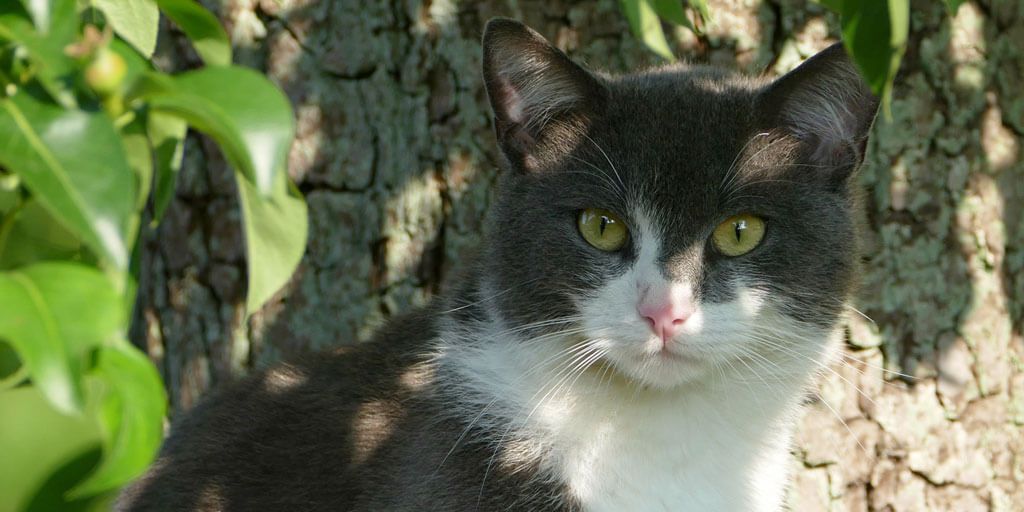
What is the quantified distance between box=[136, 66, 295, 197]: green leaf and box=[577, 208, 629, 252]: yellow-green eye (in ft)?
4.42

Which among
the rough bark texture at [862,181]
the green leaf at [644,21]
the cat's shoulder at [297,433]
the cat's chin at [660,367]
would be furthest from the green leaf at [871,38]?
the rough bark texture at [862,181]

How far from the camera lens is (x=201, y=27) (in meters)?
1.33

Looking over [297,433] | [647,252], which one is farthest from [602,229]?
[297,433]

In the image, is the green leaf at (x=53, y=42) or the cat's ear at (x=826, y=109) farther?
the cat's ear at (x=826, y=109)

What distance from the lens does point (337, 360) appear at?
2.60 metres

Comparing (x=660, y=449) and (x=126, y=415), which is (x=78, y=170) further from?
(x=660, y=449)

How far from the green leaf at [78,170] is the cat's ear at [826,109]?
159cm

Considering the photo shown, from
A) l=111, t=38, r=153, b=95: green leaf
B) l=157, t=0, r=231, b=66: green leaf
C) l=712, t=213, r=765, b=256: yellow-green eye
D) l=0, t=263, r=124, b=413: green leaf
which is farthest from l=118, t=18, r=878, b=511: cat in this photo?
l=0, t=263, r=124, b=413: green leaf

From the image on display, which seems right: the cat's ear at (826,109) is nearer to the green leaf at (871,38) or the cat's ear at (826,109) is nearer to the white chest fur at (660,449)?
the white chest fur at (660,449)

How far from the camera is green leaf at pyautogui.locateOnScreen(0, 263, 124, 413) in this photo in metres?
0.91

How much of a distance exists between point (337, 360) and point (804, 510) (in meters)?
1.37

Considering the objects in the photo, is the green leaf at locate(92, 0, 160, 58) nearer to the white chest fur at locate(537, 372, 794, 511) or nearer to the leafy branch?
the leafy branch

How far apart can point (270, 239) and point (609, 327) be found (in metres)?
1.11

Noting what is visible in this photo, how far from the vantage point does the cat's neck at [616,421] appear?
2248 millimetres
